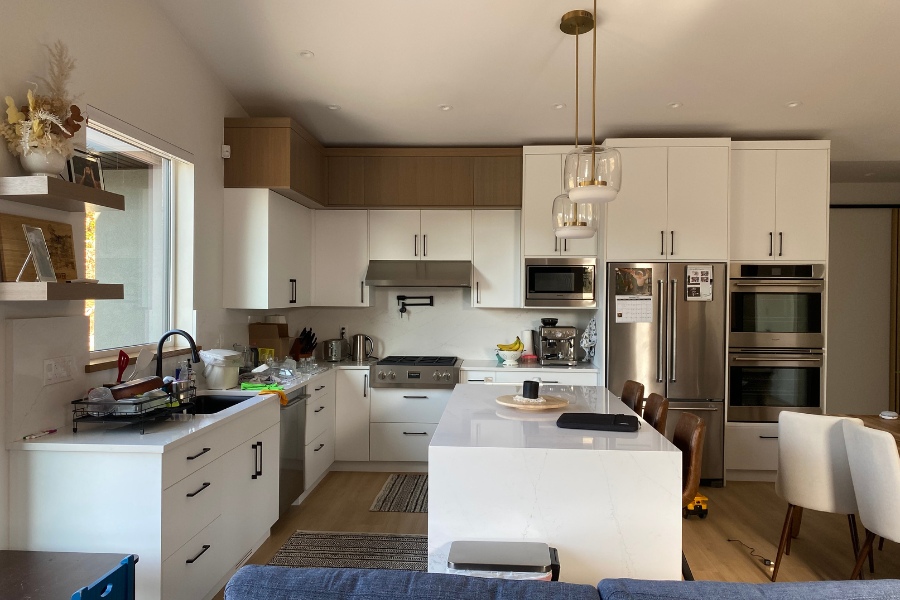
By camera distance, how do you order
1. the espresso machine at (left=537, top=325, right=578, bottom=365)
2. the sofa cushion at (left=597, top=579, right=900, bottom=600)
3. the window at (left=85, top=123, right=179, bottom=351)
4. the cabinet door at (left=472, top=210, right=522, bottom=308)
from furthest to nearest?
the cabinet door at (left=472, top=210, right=522, bottom=308) < the espresso machine at (left=537, top=325, right=578, bottom=365) < the window at (left=85, top=123, right=179, bottom=351) < the sofa cushion at (left=597, top=579, right=900, bottom=600)

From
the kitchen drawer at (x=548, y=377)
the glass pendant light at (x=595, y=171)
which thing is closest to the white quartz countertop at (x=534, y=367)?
the kitchen drawer at (x=548, y=377)

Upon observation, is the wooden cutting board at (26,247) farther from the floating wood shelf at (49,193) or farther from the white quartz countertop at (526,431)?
the white quartz countertop at (526,431)

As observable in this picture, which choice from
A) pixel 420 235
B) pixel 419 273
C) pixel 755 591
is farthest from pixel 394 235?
pixel 755 591

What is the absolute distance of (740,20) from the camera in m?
3.00

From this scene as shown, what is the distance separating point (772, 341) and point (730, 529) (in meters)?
1.56

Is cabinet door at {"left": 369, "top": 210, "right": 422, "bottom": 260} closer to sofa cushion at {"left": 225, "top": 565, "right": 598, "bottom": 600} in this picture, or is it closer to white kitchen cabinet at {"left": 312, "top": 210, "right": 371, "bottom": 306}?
white kitchen cabinet at {"left": 312, "top": 210, "right": 371, "bottom": 306}

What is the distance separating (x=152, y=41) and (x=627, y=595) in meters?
3.32

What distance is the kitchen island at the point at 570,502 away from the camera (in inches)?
78.4

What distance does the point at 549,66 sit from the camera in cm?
351

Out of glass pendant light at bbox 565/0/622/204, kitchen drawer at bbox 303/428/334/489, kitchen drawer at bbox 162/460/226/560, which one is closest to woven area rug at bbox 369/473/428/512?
kitchen drawer at bbox 303/428/334/489

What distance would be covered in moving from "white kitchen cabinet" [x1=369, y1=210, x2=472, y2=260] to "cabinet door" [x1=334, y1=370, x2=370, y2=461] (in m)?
1.07

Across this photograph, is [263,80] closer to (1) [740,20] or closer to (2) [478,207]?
(2) [478,207]

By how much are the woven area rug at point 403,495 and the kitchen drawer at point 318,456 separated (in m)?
0.48

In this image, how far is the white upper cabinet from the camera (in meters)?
4.41
